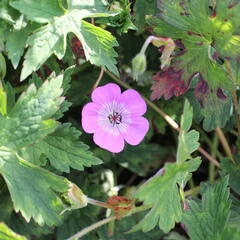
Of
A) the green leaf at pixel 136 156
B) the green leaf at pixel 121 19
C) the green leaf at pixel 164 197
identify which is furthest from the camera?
the green leaf at pixel 136 156

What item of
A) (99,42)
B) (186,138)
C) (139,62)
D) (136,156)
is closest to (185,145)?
(186,138)

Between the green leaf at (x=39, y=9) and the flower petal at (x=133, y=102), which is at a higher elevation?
the green leaf at (x=39, y=9)

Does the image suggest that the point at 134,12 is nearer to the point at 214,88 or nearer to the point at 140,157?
the point at 214,88

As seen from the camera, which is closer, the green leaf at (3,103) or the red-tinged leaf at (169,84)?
the green leaf at (3,103)

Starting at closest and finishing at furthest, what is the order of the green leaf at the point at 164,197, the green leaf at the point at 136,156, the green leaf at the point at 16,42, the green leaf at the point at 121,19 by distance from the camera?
the green leaf at the point at 164,197 → the green leaf at the point at 16,42 → the green leaf at the point at 121,19 → the green leaf at the point at 136,156

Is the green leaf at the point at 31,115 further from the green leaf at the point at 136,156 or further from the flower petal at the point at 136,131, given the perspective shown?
the green leaf at the point at 136,156

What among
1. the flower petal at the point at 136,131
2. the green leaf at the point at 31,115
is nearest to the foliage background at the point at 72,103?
the green leaf at the point at 31,115

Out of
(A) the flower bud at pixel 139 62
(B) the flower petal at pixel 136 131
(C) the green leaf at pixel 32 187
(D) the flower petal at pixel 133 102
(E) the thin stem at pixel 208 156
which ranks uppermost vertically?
(A) the flower bud at pixel 139 62

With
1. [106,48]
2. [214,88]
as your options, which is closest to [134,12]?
[106,48]

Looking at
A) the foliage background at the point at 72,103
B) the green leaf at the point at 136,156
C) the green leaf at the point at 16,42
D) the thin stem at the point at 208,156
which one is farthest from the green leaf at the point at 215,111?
the green leaf at the point at 16,42
